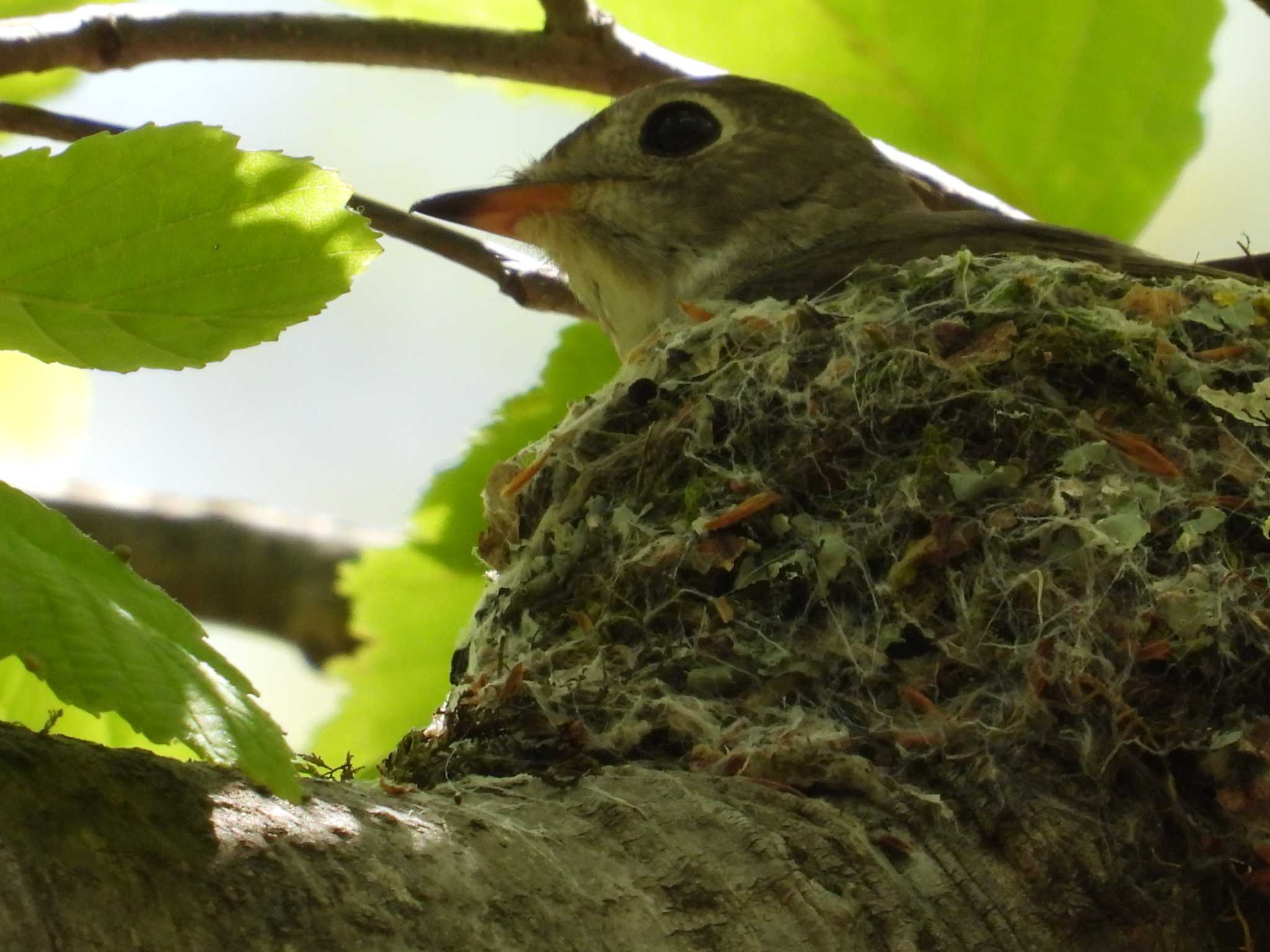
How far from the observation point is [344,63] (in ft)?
10.5

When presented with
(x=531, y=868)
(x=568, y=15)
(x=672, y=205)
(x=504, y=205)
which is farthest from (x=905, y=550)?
(x=504, y=205)

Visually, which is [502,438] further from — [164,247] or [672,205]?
[164,247]

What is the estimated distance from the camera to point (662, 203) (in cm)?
382

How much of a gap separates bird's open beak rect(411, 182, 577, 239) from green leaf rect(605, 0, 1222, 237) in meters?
0.63

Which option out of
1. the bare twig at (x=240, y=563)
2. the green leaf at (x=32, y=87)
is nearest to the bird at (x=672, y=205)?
the green leaf at (x=32, y=87)

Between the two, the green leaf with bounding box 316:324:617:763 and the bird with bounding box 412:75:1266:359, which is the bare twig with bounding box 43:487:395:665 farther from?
the bird with bounding box 412:75:1266:359

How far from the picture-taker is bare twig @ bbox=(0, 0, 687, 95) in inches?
121

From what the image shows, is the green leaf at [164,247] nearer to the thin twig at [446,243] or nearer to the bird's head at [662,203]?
the thin twig at [446,243]

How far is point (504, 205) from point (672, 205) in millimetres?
422

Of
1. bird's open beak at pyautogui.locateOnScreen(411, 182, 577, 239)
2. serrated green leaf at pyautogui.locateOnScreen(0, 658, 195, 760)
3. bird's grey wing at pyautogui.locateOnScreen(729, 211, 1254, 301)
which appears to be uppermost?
bird's open beak at pyautogui.locateOnScreen(411, 182, 577, 239)

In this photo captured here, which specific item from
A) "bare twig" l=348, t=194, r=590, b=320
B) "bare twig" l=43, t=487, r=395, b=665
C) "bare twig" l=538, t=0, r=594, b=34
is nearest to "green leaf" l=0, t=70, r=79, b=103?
"bare twig" l=348, t=194, r=590, b=320

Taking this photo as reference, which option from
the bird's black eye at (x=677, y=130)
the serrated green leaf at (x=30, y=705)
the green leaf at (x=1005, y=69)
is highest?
the bird's black eye at (x=677, y=130)

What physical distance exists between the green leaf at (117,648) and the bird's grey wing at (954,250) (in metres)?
2.31

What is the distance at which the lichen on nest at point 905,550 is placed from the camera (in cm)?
183
